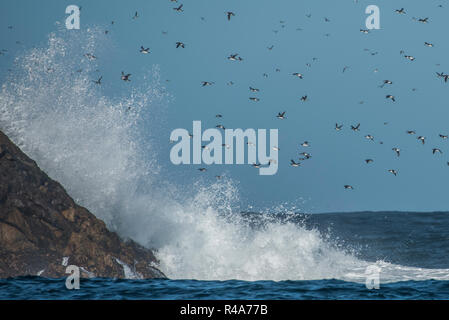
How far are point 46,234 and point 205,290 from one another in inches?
298

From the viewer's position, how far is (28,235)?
21.3 meters

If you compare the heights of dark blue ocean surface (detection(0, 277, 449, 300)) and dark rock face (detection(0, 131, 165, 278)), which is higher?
dark rock face (detection(0, 131, 165, 278))

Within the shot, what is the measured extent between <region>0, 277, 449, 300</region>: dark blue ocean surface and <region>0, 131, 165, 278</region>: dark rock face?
189 cm

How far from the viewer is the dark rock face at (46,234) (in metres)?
20.8

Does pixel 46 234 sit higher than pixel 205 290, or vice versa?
pixel 46 234

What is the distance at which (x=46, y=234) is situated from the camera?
71.4 feet

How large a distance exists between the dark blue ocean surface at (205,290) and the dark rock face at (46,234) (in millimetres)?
1885

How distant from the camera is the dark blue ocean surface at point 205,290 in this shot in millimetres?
15930

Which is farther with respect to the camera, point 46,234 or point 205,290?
point 46,234

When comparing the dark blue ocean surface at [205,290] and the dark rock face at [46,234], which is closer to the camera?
the dark blue ocean surface at [205,290]

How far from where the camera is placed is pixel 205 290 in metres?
17.4

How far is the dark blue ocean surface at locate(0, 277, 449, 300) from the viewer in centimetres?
1593

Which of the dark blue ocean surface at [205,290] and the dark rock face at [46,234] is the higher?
the dark rock face at [46,234]
